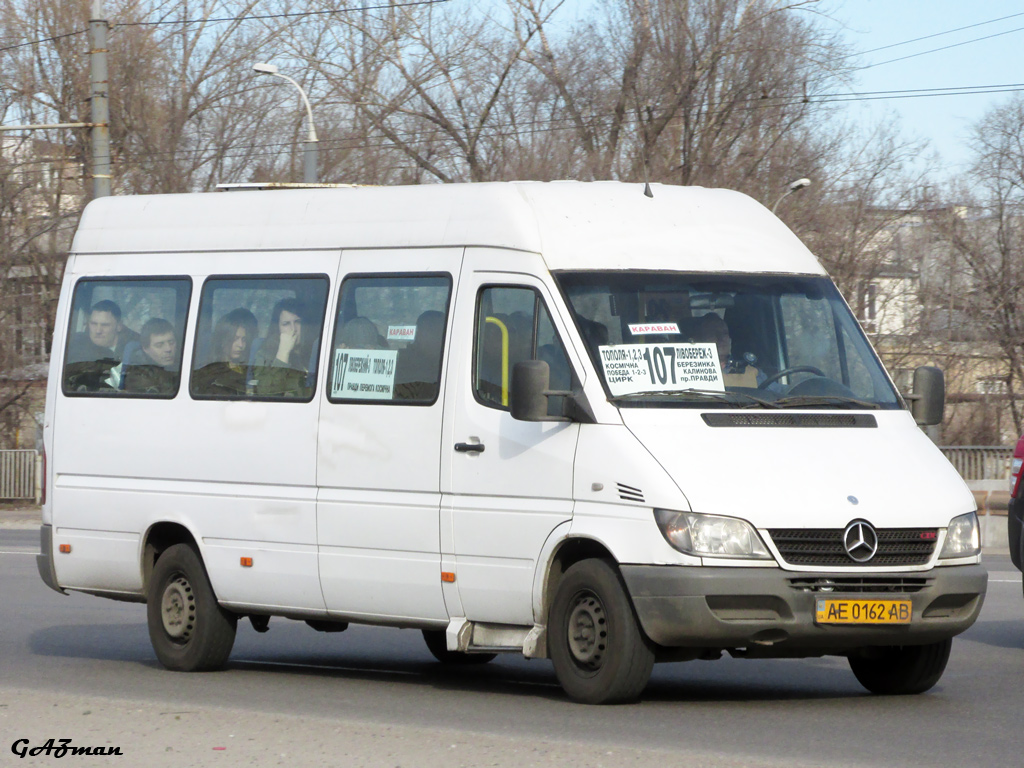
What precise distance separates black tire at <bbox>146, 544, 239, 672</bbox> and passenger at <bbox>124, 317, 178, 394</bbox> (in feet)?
3.37

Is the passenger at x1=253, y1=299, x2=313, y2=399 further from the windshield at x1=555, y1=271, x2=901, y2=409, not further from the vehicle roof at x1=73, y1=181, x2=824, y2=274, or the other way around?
the windshield at x1=555, y1=271, x2=901, y2=409

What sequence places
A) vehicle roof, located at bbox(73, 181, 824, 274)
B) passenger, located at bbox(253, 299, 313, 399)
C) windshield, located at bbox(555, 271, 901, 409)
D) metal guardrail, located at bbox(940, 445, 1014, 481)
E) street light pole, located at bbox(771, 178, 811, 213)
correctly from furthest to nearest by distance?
street light pole, located at bbox(771, 178, 811, 213) → metal guardrail, located at bbox(940, 445, 1014, 481) → passenger, located at bbox(253, 299, 313, 399) → vehicle roof, located at bbox(73, 181, 824, 274) → windshield, located at bbox(555, 271, 901, 409)

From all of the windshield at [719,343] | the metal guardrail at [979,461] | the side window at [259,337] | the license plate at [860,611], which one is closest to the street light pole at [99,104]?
the side window at [259,337]

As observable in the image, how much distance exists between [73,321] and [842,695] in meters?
5.52

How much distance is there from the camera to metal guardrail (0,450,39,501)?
1485 inches

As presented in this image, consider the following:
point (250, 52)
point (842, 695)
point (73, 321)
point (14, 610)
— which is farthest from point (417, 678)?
point (250, 52)

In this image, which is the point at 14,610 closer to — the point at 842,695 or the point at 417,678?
the point at 417,678

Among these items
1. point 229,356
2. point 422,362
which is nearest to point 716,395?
point 422,362

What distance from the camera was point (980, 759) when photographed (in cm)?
671

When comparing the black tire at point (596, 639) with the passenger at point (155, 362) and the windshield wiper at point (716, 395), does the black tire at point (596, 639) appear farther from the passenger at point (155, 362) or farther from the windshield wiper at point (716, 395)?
the passenger at point (155, 362)

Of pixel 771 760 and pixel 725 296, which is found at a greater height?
pixel 725 296

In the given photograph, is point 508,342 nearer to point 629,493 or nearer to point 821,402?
point 629,493

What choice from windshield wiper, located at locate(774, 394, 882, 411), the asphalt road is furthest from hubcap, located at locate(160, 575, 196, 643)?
windshield wiper, located at locate(774, 394, 882, 411)

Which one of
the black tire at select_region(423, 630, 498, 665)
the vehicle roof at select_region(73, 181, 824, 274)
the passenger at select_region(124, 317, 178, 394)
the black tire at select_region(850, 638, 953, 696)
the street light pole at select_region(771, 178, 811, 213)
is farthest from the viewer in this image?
the street light pole at select_region(771, 178, 811, 213)
